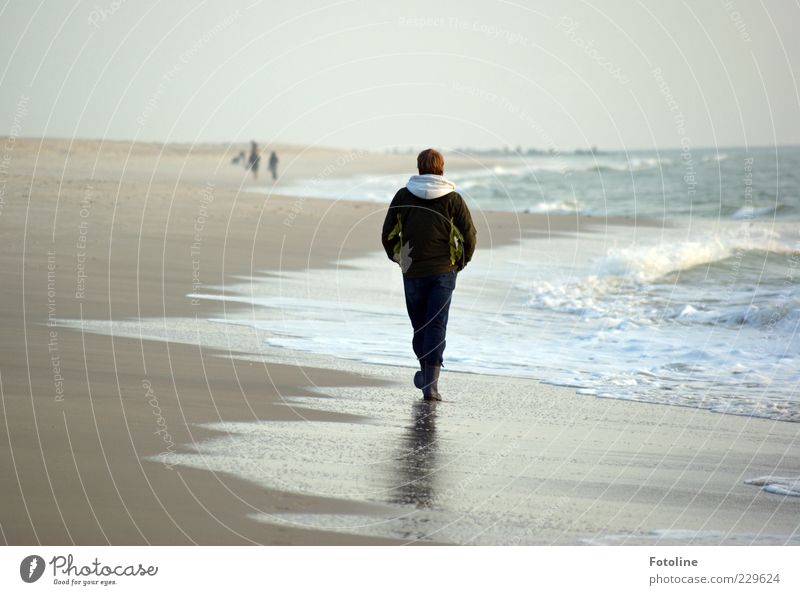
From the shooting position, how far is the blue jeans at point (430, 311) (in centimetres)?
931

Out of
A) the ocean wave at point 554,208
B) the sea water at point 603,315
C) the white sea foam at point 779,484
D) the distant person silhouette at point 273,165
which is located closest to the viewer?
the white sea foam at point 779,484

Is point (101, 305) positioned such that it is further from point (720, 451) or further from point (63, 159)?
point (63, 159)

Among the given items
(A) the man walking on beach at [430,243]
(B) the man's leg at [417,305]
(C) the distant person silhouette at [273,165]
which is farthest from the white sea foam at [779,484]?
(C) the distant person silhouette at [273,165]

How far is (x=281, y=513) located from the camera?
20.0 ft

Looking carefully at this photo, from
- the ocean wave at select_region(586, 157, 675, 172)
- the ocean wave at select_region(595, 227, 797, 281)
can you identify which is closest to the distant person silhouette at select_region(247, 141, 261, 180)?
the ocean wave at select_region(586, 157, 675, 172)

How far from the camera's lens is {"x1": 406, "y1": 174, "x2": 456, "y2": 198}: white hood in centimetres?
925

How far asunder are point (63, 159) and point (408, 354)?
1365 inches

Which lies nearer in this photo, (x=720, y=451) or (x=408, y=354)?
(x=720, y=451)

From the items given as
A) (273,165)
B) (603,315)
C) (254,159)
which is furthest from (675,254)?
(254,159)

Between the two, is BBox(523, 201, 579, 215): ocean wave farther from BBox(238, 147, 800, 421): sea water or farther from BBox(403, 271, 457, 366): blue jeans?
BBox(403, 271, 457, 366): blue jeans

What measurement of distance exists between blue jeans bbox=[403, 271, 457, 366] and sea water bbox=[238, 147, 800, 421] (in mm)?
1269

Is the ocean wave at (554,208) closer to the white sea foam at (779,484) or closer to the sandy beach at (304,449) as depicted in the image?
the sandy beach at (304,449)

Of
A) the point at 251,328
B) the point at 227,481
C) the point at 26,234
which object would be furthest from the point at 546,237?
the point at 227,481

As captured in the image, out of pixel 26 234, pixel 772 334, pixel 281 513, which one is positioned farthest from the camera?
pixel 26 234
